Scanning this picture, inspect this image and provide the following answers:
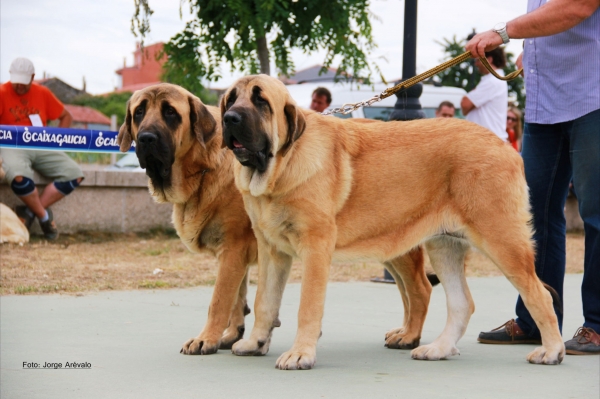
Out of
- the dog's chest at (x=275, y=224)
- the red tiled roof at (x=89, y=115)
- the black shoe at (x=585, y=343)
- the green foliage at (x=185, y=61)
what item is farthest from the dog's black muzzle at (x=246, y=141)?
the red tiled roof at (x=89, y=115)

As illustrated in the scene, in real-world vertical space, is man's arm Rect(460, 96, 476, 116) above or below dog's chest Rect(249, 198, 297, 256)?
above

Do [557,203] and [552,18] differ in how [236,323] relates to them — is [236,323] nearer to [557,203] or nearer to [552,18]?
[557,203]

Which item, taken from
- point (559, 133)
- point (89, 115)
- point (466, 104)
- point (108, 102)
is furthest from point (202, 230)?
point (108, 102)

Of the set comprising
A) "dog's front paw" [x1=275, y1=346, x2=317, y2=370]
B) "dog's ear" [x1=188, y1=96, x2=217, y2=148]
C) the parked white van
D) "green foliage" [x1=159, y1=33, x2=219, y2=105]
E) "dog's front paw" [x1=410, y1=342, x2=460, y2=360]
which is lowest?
"dog's front paw" [x1=410, y1=342, x2=460, y2=360]

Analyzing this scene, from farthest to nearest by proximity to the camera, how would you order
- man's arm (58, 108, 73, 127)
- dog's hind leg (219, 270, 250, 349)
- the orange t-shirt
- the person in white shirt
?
man's arm (58, 108, 73, 127) → the orange t-shirt → the person in white shirt → dog's hind leg (219, 270, 250, 349)

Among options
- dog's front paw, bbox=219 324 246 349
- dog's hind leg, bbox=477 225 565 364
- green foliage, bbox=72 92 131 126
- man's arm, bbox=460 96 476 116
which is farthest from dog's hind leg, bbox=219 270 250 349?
green foliage, bbox=72 92 131 126

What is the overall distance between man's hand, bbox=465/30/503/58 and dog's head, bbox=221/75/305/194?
1.22 m

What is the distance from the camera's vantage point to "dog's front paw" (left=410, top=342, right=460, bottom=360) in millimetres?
4492

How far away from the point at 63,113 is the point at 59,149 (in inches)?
43.9

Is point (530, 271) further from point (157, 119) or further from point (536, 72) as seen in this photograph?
point (157, 119)

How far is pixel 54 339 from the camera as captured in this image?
468 centimetres

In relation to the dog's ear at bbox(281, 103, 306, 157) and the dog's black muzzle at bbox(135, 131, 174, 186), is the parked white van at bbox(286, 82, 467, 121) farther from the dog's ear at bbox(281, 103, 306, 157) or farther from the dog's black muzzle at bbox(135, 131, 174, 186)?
the dog's ear at bbox(281, 103, 306, 157)

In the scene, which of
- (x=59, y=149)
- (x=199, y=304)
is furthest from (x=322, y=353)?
(x=59, y=149)

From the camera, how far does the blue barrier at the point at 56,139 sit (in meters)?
9.62
